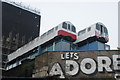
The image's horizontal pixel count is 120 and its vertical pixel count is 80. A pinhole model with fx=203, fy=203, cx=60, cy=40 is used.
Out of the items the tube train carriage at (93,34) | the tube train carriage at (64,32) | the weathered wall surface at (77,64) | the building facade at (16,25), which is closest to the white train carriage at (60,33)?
the tube train carriage at (64,32)

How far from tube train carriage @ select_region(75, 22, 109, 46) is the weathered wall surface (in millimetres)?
11341

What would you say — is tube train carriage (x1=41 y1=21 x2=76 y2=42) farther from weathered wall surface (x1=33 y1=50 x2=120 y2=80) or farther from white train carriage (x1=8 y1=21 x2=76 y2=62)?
weathered wall surface (x1=33 y1=50 x2=120 y2=80)

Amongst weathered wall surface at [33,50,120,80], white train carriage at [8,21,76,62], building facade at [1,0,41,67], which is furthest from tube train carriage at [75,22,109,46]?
building facade at [1,0,41,67]

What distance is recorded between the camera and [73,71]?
66.5 feet

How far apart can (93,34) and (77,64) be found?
39.7ft

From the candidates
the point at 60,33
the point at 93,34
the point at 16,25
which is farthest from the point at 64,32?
the point at 16,25

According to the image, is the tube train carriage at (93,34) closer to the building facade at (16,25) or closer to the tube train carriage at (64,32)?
the tube train carriage at (64,32)

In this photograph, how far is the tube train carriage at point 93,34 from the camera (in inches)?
1250

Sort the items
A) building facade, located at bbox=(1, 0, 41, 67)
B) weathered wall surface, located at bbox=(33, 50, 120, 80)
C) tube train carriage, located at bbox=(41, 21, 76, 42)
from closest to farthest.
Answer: weathered wall surface, located at bbox=(33, 50, 120, 80), tube train carriage, located at bbox=(41, 21, 76, 42), building facade, located at bbox=(1, 0, 41, 67)

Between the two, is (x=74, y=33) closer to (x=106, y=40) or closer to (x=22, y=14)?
(x=106, y=40)

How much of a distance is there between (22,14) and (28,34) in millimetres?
5302

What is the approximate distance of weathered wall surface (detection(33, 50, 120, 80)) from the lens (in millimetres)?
19922

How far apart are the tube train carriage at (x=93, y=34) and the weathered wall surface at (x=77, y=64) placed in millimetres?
11341

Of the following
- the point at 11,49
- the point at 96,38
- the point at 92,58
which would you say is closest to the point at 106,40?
the point at 96,38
